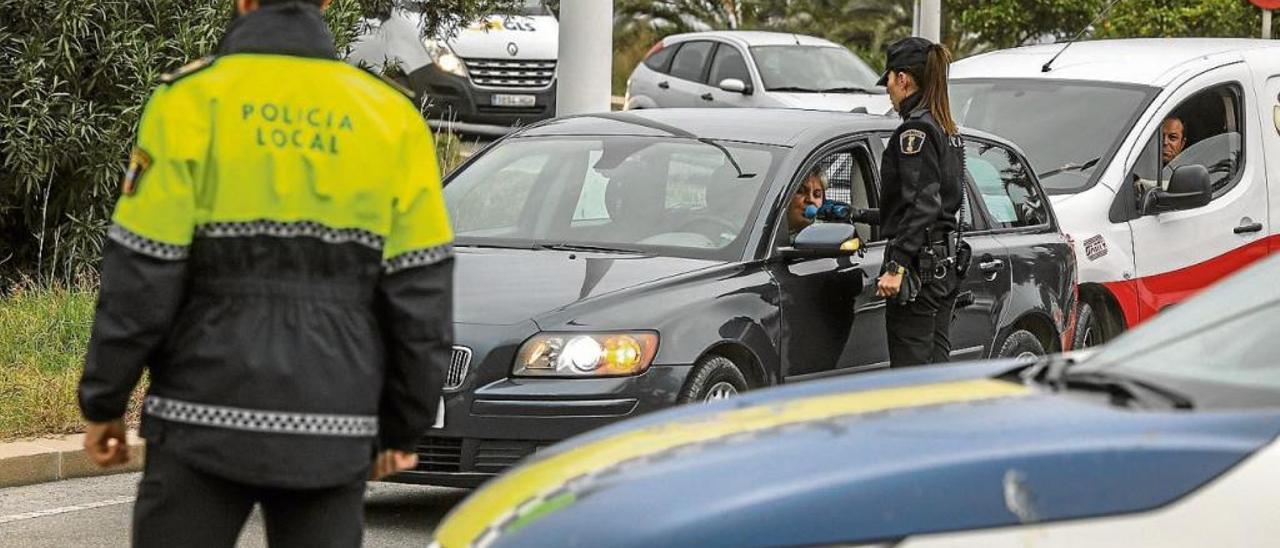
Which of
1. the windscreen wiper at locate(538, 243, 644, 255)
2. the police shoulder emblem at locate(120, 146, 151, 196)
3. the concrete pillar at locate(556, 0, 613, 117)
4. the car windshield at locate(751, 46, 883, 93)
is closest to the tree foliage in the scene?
the concrete pillar at locate(556, 0, 613, 117)

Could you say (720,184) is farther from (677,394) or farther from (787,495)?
(787,495)

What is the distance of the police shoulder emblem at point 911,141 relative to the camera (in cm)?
802

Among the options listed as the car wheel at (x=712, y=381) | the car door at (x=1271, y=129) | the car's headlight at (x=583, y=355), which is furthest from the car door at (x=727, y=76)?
the car's headlight at (x=583, y=355)

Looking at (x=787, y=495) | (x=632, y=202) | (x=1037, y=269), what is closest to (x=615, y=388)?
(x=632, y=202)

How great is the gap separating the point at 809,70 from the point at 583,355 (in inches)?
586

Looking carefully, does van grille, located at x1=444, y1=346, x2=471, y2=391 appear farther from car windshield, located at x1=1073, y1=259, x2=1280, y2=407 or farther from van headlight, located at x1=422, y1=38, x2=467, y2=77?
van headlight, located at x1=422, y1=38, x2=467, y2=77

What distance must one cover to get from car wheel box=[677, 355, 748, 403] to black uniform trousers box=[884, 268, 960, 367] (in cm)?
73

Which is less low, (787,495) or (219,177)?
(219,177)

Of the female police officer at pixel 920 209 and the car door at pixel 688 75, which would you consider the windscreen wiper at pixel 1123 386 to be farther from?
the car door at pixel 688 75

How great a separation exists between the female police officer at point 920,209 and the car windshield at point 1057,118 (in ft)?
10.1

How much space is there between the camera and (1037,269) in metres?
9.31

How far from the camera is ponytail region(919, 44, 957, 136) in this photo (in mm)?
8188

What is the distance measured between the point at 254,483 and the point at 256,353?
226mm

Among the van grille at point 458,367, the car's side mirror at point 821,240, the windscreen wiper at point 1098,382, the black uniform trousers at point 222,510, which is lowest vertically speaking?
the van grille at point 458,367
